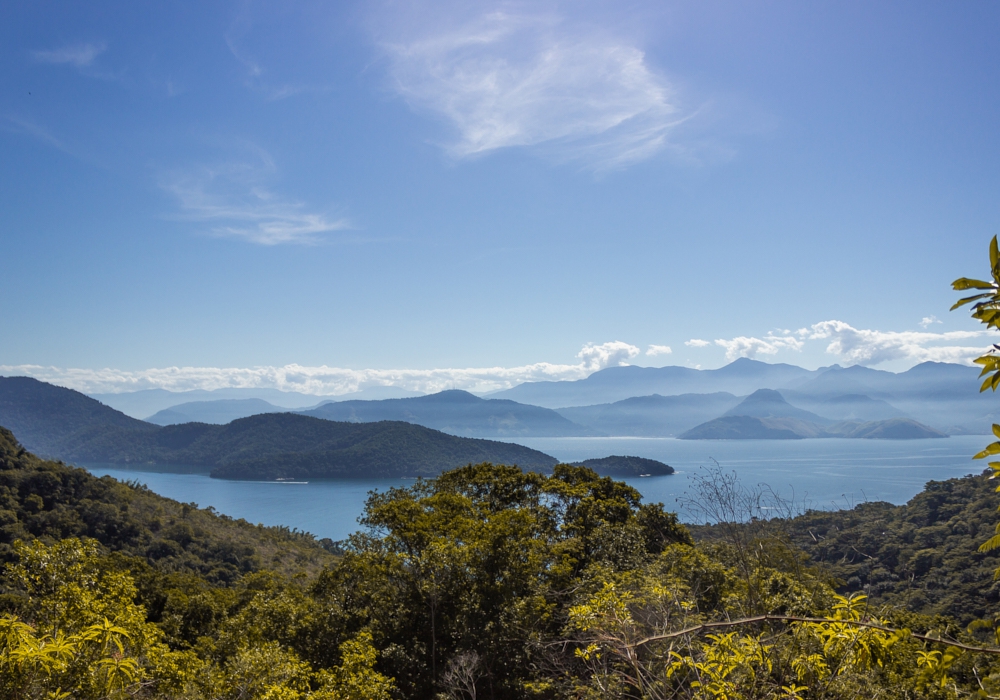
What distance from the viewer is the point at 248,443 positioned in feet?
420

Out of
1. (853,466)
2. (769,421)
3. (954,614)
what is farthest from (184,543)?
(769,421)

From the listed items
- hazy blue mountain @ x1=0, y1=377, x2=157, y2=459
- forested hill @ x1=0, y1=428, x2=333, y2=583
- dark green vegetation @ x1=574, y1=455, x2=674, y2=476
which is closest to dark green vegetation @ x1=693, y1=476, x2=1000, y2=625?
forested hill @ x1=0, y1=428, x2=333, y2=583

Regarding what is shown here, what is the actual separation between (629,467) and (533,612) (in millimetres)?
78932

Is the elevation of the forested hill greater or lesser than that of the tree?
lesser

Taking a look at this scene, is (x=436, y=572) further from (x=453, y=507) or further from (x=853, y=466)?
(x=853, y=466)

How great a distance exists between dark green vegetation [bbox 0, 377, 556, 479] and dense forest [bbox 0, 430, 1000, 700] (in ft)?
251

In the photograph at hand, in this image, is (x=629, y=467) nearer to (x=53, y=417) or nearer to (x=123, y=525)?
(x=123, y=525)

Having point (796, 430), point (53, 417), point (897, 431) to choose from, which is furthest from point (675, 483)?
point (53, 417)

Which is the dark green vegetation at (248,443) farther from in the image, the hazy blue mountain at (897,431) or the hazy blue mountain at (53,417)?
the hazy blue mountain at (897,431)

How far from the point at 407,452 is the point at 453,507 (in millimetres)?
94560

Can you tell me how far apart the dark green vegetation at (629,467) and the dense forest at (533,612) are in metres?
58.3

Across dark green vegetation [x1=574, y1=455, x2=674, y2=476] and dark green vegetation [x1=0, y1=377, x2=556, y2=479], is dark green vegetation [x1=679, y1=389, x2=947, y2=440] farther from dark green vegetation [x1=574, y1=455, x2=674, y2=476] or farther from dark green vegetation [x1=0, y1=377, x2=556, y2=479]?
dark green vegetation [x1=0, y1=377, x2=556, y2=479]

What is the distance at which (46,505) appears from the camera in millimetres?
34625

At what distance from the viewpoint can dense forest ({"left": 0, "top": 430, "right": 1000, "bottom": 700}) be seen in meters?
3.26
